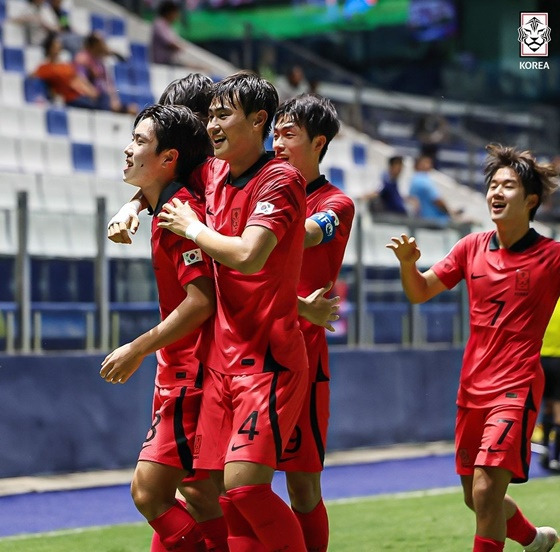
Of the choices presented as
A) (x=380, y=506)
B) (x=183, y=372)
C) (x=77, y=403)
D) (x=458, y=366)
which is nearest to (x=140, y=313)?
(x=77, y=403)

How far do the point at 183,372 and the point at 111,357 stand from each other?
422mm

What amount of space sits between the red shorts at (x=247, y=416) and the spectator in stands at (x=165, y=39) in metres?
13.4

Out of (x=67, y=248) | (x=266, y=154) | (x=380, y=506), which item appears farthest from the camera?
(x=67, y=248)

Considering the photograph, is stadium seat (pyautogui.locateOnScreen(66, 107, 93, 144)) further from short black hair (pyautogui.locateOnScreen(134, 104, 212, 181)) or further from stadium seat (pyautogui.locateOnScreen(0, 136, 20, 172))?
short black hair (pyautogui.locateOnScreen(134, 104, 212, 181))

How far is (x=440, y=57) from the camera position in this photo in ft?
98.4

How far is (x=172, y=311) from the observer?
16.0 ft

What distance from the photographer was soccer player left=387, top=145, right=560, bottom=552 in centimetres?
578

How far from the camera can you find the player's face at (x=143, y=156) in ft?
16.5

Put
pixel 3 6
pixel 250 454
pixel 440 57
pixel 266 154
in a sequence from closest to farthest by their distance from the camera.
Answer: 1. pixel 250 454
2. pixel 266 154
3. pixel 3 6
4. pixel 440 57

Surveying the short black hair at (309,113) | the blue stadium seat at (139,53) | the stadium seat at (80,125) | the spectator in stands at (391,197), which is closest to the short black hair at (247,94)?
the short black hair at (309,113)

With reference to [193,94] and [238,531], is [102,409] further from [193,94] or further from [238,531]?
[238,531]

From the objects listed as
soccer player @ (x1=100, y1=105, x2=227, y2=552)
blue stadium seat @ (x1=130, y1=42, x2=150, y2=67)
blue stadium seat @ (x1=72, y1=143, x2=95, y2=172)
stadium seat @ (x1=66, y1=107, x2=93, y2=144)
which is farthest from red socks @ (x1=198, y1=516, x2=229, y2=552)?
blue stadium seat @ (x1=130, y1=42, x2=150, y2=67)

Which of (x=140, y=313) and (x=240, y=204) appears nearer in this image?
(x=240, y=204)

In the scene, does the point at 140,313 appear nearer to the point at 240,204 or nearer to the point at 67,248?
the point at 67,248
